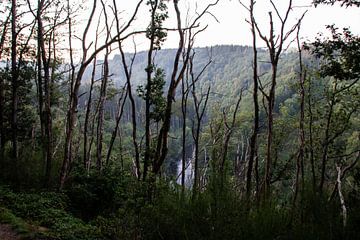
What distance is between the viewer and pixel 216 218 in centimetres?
446

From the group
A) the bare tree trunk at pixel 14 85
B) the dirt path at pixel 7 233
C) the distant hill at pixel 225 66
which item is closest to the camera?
the dirt path at pixel 7 233

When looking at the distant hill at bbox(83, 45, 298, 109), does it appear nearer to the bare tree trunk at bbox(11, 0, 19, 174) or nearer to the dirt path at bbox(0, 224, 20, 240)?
the bare tree trunk at bbox(11, 0, 19, 174)

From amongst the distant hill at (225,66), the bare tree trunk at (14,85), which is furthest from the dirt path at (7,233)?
the distant hill at (225,66)

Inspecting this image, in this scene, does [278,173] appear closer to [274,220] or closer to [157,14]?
[157,14]

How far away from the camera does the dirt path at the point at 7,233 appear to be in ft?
19.4

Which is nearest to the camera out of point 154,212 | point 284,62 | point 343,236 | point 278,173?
point 343,236

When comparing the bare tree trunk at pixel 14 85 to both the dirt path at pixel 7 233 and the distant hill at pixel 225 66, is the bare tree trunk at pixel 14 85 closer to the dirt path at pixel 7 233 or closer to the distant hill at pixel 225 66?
the dirt path at pixel 7 233

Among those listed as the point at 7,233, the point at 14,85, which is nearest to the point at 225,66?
the point at 14,85

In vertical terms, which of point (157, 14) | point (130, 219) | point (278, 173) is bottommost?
point (278, 173)

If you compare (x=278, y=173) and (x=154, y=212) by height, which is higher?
(x=154, y=212)

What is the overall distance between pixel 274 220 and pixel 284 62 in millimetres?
104802

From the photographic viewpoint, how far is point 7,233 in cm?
605

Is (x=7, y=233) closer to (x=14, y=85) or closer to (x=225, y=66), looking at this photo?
(x=14, y=85)

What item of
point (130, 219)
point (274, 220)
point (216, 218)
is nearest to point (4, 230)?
point (130, 219)
